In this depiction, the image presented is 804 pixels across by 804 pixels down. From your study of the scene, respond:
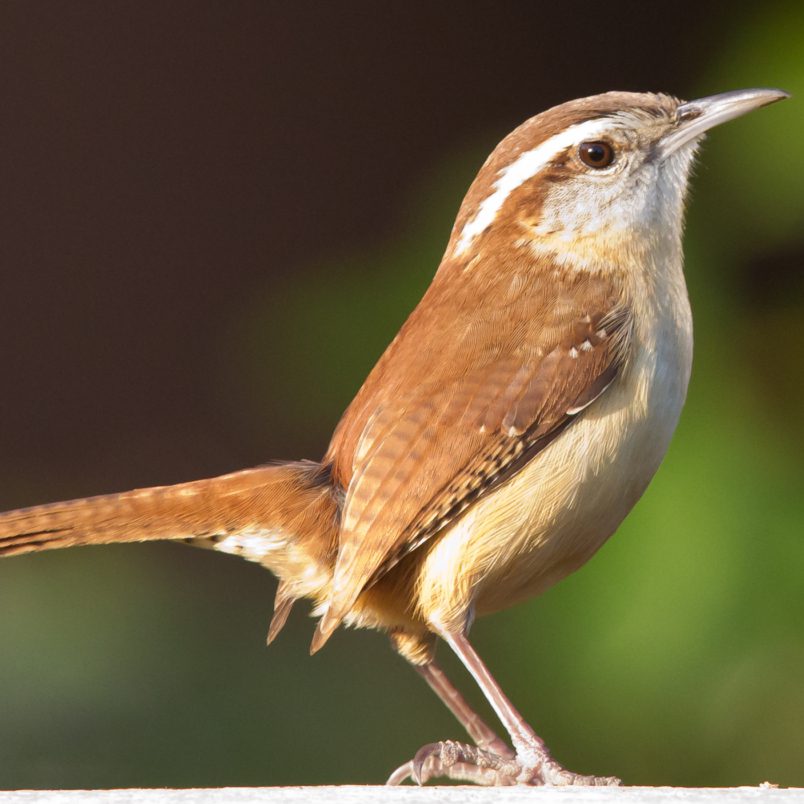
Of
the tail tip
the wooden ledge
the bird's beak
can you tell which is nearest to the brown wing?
the tail tip

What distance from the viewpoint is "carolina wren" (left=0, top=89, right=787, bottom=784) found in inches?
106

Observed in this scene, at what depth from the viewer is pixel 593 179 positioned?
2.90 meters

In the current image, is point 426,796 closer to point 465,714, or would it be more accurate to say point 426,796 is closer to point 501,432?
point 501,432

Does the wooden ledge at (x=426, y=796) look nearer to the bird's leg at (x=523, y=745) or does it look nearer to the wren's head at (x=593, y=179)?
the bird's leg at (x=523, y=745)

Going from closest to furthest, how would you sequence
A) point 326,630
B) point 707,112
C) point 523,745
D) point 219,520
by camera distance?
point 326,630 < point 523,745 < point 219,520 < point 707,112

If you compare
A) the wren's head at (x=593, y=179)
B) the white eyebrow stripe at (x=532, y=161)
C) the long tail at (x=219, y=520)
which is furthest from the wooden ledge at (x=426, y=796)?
the white eyebrow stripe at (x=532, y=161)

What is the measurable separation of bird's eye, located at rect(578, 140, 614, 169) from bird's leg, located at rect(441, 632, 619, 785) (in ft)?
2.98

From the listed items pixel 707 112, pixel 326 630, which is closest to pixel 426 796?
pixel 326 630

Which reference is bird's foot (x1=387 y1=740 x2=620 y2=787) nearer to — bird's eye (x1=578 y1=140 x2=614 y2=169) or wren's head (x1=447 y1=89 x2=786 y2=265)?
wren's head (x1=447 y1=89 x2=786 y2=265)

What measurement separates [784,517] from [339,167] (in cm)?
355

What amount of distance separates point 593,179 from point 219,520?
95cm

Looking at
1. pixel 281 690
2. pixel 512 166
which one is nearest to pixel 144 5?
pixel 281 690

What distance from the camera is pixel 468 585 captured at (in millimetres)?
2746

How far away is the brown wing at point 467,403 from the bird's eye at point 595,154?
218 mm
